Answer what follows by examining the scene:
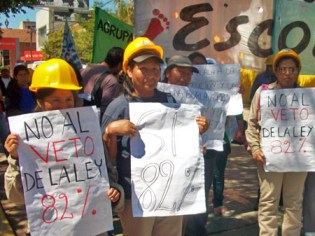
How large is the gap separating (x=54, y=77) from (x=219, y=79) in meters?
2.16

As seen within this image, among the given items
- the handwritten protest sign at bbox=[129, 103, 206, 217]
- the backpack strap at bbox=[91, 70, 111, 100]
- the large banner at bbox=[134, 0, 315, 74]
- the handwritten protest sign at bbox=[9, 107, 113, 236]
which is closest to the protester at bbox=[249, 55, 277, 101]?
the large banner at bbox=[134, 0, 315, 74]

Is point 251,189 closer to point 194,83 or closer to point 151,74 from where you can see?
point 194,83

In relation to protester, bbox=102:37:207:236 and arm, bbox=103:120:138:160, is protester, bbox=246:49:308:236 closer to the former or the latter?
protester, bbox=102:37:207:236

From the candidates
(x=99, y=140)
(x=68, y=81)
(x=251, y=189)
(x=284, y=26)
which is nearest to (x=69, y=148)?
(x=99, y=140)

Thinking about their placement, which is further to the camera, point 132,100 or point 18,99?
point 18,99

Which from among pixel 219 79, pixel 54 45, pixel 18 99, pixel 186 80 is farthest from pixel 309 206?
pixel 54 45

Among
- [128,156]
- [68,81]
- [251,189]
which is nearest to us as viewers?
[68,81]

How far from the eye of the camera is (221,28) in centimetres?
465

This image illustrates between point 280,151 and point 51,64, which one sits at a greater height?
point 51,64

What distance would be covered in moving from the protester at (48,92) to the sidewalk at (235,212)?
2.10 metres

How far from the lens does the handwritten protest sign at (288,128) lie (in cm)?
320

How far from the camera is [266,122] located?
3217 millimetres

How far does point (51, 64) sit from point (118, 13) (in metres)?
26.1

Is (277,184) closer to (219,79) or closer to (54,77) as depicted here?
(219,79)
